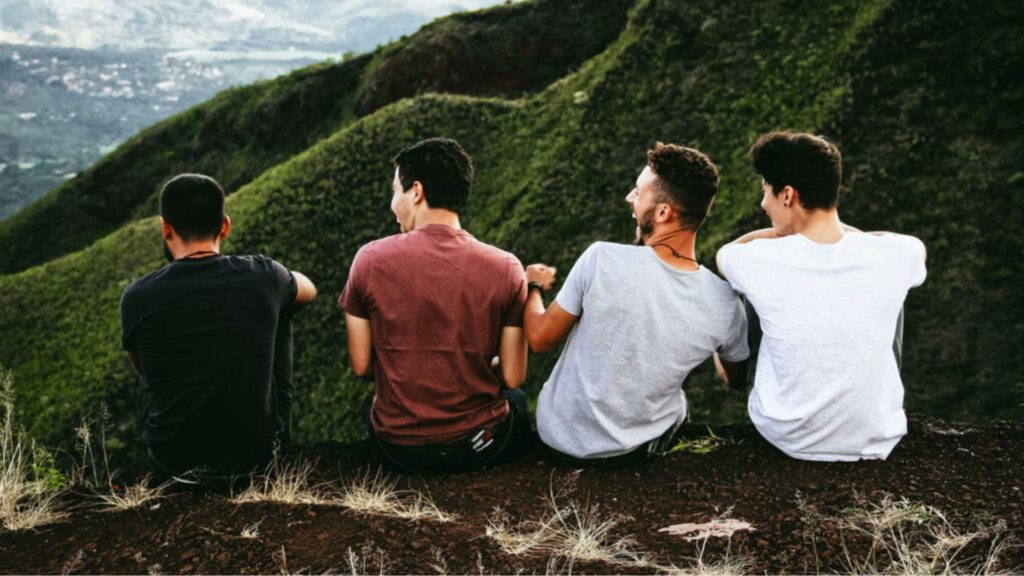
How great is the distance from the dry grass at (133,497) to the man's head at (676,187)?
11.5 feet

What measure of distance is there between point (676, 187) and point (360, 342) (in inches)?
87.2

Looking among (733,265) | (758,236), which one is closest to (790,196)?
(733,265)

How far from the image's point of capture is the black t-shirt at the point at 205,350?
4.55 metres

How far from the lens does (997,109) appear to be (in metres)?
15.4

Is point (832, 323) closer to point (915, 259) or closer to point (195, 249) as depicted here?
point (915, 259)

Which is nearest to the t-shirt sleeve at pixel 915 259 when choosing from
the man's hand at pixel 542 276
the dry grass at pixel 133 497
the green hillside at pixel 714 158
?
the man's hand at pixel 542 276

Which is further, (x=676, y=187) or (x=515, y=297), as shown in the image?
(x=515, y=297)

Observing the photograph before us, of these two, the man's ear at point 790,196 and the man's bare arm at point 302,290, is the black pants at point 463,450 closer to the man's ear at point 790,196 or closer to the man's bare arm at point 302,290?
the man's bare arm at point 302,290

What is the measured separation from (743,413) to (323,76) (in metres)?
32.6

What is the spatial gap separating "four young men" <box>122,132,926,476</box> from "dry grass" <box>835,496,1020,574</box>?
23.1 inches

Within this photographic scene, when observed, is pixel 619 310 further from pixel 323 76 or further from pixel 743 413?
pixel 323 76

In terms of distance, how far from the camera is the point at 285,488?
4738mm

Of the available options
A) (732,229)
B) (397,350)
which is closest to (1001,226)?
(732,229)

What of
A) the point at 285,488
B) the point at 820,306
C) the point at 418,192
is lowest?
the point at 285,488
